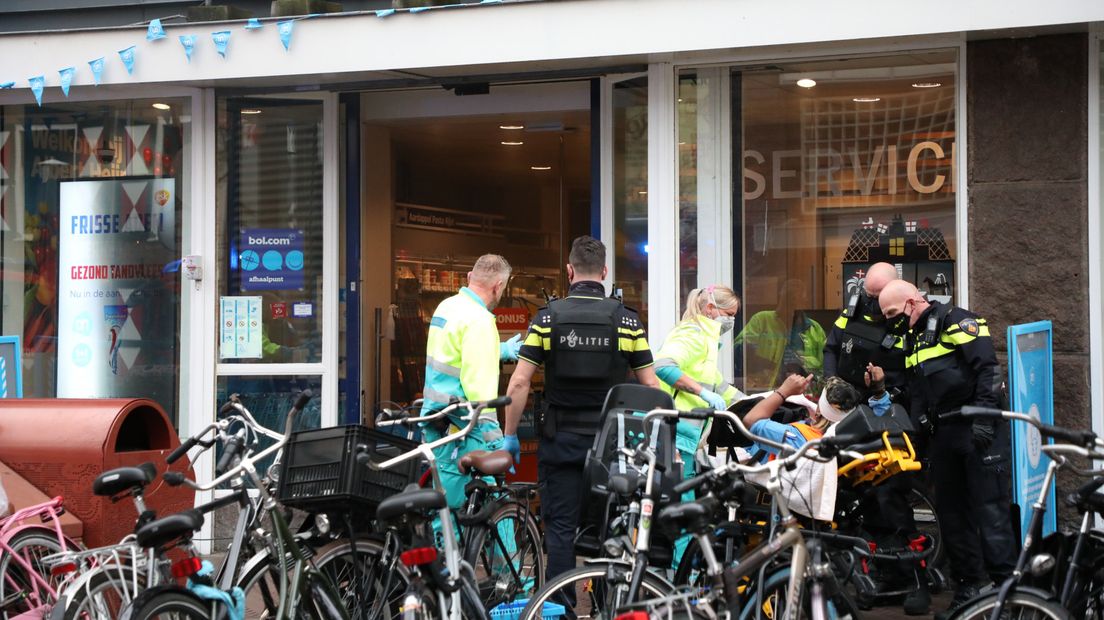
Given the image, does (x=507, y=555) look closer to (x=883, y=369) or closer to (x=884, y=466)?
(x=884, y=466)

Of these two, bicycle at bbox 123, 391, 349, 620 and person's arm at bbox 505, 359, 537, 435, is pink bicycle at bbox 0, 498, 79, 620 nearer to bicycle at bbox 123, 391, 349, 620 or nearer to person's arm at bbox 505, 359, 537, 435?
bicycle at bbox 123, 391, 349, 620

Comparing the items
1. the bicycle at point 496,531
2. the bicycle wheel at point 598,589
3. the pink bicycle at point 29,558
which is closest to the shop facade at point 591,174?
the bicycle at point 496,531

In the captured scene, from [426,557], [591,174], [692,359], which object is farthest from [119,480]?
[591,174]

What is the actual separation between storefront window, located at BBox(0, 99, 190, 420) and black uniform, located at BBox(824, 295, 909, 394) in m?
4.85

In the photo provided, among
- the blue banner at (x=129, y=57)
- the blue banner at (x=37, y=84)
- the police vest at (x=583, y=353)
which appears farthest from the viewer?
the blue banner at (x=37, y=84)

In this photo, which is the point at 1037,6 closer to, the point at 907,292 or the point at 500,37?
the point at 907,292

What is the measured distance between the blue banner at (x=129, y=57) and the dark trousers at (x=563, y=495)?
177 inches

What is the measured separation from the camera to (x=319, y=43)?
866 centimetres

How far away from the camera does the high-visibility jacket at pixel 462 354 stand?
22.1 ft

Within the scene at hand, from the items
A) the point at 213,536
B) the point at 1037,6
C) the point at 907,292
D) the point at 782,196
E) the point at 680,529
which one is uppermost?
the point at 1037,6

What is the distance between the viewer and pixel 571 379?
6445mm

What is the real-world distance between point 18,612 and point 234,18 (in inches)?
193

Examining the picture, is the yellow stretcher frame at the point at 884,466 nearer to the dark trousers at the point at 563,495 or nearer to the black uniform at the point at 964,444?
the black uniform at the point at 964,444

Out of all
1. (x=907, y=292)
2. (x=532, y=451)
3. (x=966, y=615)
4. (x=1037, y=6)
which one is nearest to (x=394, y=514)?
(x=966, y=615)
